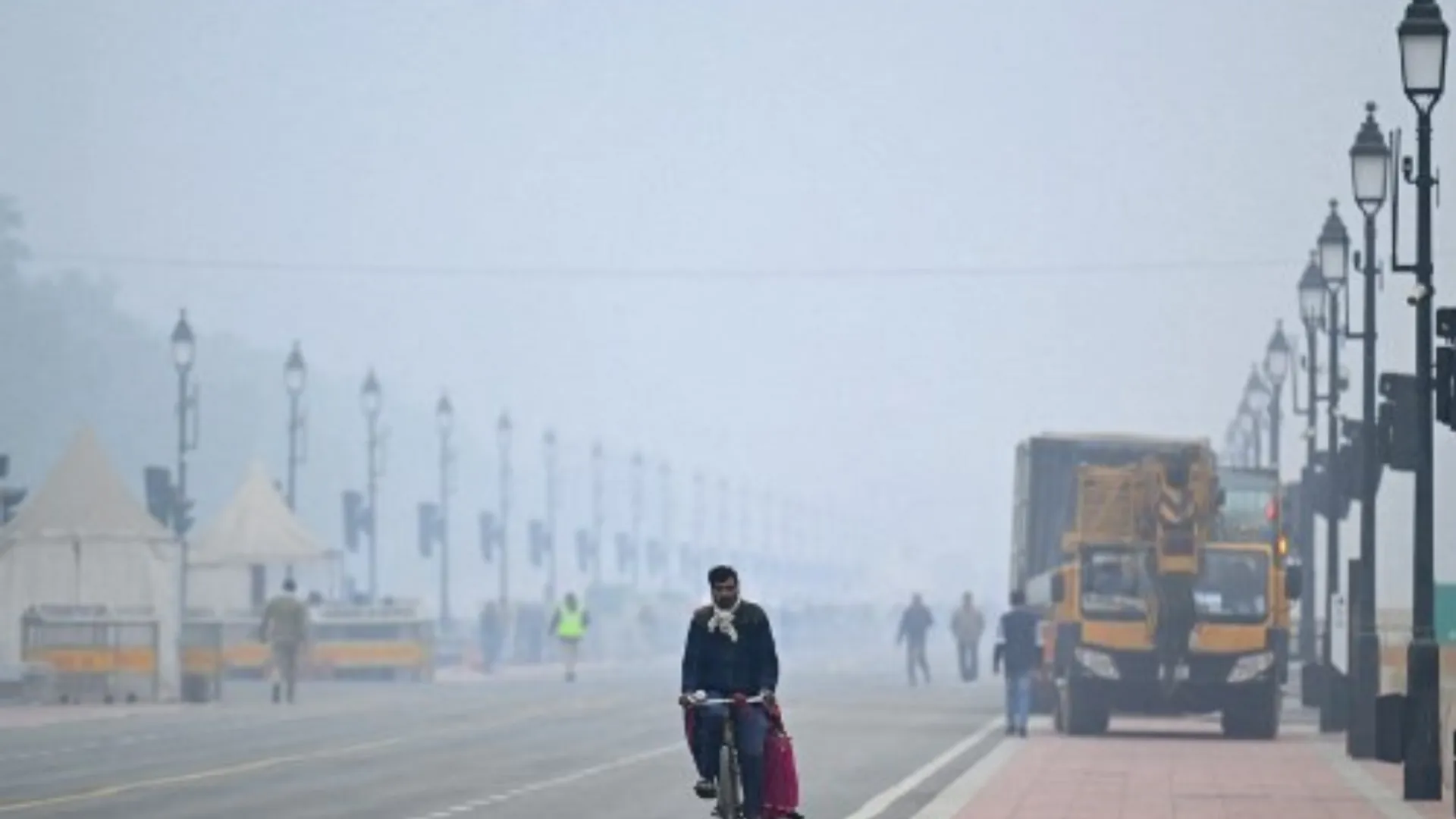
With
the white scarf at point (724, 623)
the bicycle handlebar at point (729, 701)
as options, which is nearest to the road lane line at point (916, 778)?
the bicycle handlebar at point (729, 701)

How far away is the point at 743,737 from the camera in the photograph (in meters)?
25.4

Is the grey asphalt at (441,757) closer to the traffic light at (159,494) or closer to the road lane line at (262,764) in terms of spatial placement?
the road lane line at (262,764)

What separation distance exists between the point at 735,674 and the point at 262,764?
1689 centimetres

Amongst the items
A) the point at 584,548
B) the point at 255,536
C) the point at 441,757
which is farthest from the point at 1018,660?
the point at 584,548

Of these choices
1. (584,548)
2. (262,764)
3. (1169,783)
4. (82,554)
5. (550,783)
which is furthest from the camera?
(584,548)

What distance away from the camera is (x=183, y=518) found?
79.4 metres

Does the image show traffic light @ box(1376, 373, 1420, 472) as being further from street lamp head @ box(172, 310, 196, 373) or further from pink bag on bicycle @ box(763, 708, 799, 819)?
street lamp head @ box(172, 310, 196, 373)

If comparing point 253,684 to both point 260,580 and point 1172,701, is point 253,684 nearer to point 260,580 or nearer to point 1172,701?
point 260,580

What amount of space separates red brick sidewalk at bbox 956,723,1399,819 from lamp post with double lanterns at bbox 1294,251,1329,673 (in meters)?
7.42

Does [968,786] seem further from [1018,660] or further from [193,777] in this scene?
[1018,660]

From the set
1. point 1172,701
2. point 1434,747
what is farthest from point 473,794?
point 1172,701

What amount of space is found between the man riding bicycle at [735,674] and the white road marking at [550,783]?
6382 millimetres

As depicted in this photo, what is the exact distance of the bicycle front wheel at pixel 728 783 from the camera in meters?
25.5

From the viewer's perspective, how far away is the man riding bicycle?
2527cm
